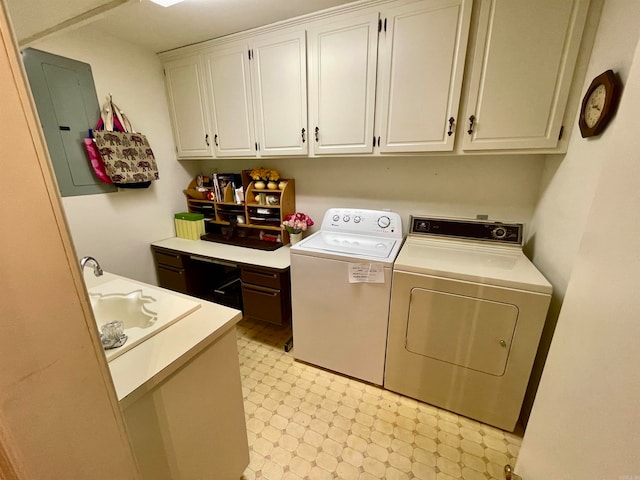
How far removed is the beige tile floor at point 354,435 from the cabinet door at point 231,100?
1883 mm

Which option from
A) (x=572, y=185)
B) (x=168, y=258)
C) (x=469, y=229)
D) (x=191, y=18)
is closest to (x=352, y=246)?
(x=469, y=229)

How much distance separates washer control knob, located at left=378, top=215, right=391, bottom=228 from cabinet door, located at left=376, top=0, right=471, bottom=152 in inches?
20.2

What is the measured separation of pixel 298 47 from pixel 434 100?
1.01 meters

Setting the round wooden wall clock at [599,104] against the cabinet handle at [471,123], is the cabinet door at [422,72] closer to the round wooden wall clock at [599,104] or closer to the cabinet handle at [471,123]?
the cabinet handle at [471,123]

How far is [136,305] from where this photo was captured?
4.01 feet

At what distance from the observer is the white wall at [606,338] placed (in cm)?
58

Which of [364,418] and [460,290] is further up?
[460,290]

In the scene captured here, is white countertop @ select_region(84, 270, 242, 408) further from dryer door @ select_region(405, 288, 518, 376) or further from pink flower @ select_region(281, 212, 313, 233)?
pink flower @ select_region(281, 212, 313, 233)

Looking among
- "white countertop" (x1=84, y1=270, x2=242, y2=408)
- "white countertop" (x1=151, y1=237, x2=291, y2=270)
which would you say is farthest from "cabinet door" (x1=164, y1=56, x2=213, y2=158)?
"white countertop" (x1=84, y1=270, x2=242, y2=408)

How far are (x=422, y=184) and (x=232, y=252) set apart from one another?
1.66m

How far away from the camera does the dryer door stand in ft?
4.69

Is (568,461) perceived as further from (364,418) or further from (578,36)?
(578,36)

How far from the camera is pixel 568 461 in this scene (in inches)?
29.3

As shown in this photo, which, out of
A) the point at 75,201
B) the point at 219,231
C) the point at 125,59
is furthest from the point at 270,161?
the point at 75,201
